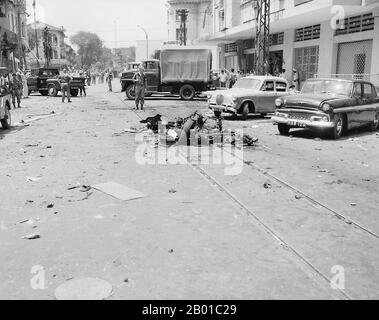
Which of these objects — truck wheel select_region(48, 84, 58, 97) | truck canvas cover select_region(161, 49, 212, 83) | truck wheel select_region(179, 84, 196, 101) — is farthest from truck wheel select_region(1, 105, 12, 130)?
truck wheel select_region(48, 84, 58, 97)

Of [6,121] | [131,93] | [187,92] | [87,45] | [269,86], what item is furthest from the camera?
[87,45]

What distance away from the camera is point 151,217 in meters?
5.23

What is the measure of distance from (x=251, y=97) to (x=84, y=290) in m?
12.6

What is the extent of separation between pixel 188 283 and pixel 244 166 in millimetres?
4739

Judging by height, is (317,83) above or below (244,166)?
above

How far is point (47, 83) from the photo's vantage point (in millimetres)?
27828

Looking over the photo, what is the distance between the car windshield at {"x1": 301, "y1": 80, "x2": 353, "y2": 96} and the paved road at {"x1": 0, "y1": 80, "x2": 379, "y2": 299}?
296cm

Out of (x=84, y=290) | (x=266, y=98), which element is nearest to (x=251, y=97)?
(x=266, y=98)

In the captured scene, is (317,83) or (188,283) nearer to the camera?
(188,283)

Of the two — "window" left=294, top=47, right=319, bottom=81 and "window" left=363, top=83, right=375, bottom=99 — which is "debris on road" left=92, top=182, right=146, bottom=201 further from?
"window" left=294, top=47, right=319, bottom=81

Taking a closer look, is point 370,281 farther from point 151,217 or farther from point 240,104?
point 240,104

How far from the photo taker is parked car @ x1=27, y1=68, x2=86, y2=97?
2766cm

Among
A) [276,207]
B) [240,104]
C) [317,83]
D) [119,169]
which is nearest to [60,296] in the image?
[276,207]

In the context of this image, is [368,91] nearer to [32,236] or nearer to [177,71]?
[32,236]
